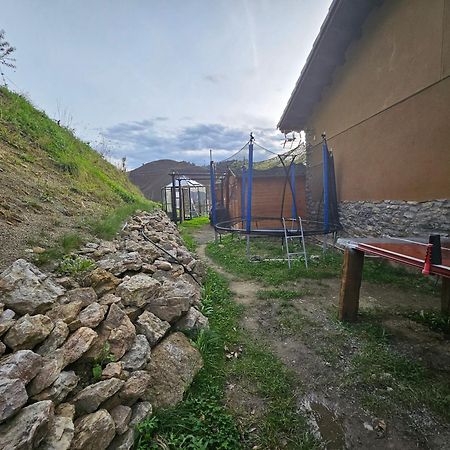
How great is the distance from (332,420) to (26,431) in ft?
5.70

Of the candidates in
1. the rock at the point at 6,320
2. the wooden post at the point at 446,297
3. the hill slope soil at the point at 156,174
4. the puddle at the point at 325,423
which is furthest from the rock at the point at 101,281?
the hill slope soil at the point at 156,174

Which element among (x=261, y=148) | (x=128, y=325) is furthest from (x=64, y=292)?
(x=261, y=148)

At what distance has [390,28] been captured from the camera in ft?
15.6

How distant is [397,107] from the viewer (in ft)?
15.1

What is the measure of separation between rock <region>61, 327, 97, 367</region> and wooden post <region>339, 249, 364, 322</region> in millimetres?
2527

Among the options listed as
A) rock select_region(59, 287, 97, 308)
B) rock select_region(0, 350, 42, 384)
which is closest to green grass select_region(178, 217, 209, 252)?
rock select_region(59, 287, 97, 308)

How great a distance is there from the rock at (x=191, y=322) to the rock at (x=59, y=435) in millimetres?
1143

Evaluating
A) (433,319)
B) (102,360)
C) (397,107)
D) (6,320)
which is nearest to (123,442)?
(102,360)

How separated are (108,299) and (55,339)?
1.72 feet

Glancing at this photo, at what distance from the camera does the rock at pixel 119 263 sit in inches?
96.5

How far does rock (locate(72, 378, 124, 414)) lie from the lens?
1376mm

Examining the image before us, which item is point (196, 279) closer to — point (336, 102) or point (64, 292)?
point (64, 292)

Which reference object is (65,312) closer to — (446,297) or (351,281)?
(351,281)

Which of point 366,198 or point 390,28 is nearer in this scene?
point 390,28
